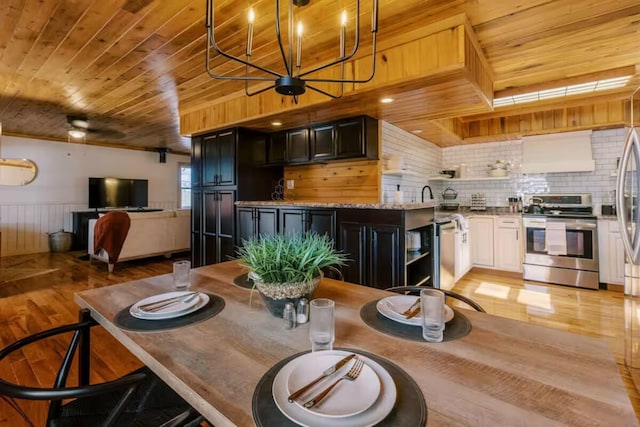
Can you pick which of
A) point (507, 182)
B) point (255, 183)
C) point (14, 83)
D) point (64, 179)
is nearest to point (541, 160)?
point (507, 182)

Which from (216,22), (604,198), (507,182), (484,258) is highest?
(216,22)

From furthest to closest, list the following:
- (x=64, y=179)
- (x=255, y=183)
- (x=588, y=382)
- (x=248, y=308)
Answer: (x=64, y=179) < (x=255, y=183) < (x=248, y=308) < (x=588, y=382)

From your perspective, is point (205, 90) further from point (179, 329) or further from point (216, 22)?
point (179, 329)

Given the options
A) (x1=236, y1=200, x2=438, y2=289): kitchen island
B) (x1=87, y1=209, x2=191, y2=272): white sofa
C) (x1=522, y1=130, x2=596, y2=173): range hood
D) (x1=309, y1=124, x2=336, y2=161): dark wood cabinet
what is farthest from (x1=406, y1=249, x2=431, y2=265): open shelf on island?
(x1=87, y1=209, x2=191, y2=272): white sofa

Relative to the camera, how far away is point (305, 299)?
3.55 feet

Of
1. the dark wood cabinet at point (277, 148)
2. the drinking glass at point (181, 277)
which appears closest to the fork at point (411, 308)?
the drinking glass at point (181, 277)

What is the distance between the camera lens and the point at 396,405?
0.64 metres

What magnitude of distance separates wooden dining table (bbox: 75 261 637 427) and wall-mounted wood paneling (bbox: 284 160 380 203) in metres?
2.75

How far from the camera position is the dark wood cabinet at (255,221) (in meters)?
3.62

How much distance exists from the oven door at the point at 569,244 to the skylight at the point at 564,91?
160cm

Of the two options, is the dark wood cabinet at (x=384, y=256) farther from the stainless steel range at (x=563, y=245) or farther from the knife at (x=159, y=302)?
the stainless steel range at (x=563, y=245)

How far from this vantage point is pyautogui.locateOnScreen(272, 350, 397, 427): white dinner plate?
586 mm

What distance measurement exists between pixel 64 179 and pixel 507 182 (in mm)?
9030

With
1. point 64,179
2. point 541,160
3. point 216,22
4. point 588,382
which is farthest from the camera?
point 64,179
